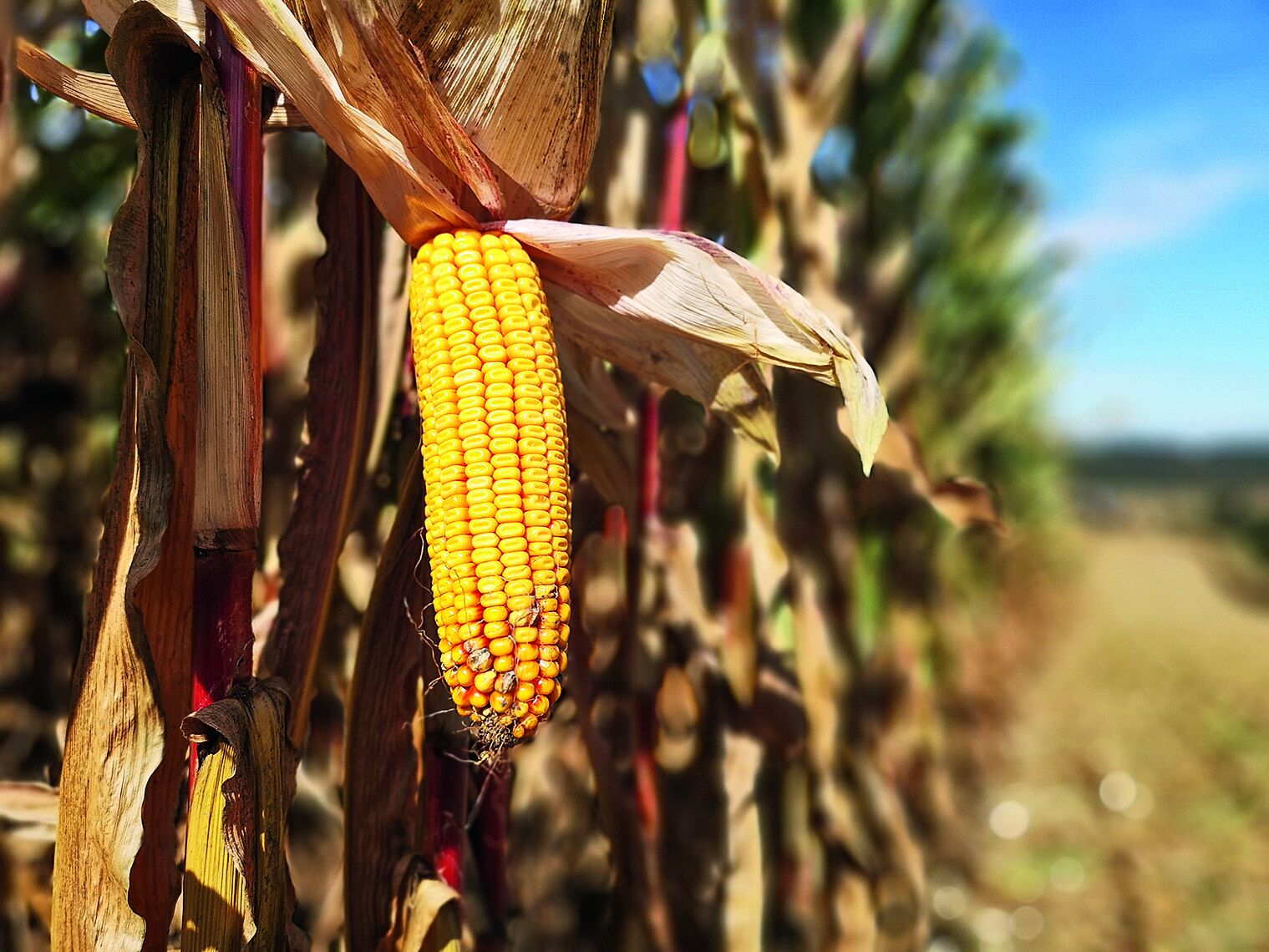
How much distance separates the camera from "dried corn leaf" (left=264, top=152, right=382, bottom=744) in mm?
881

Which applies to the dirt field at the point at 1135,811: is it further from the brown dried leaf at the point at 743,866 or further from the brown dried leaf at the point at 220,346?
the brown dried leaf at the point at 220,346

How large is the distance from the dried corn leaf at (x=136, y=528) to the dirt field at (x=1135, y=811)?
2918mm

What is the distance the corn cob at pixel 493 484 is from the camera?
67 cm

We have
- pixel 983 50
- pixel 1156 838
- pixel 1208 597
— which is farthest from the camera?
pixel 1208 597

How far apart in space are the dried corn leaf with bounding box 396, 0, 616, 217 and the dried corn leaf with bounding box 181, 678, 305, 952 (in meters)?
0.49

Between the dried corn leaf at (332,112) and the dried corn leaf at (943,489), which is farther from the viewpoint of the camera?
the dried corn leaf at (943,489)

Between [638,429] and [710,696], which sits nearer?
[638,429]

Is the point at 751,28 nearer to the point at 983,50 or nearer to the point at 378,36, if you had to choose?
the point at 378,36

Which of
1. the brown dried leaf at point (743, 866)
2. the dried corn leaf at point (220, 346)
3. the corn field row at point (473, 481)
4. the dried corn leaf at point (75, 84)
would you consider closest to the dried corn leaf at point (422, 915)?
the corn field row at point (473, 481)

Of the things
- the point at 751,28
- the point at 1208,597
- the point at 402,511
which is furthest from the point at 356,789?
the point at 1208,597

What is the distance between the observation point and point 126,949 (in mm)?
740

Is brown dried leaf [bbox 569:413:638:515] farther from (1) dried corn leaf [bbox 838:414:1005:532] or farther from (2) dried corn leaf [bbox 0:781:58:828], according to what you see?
(2) dried corn leaf [bbox 0:781:58:828]

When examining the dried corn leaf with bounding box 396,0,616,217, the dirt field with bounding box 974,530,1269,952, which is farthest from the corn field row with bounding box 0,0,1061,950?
the dirt field with bounding box 974,530,1269,952

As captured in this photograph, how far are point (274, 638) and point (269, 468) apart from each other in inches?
35.2
